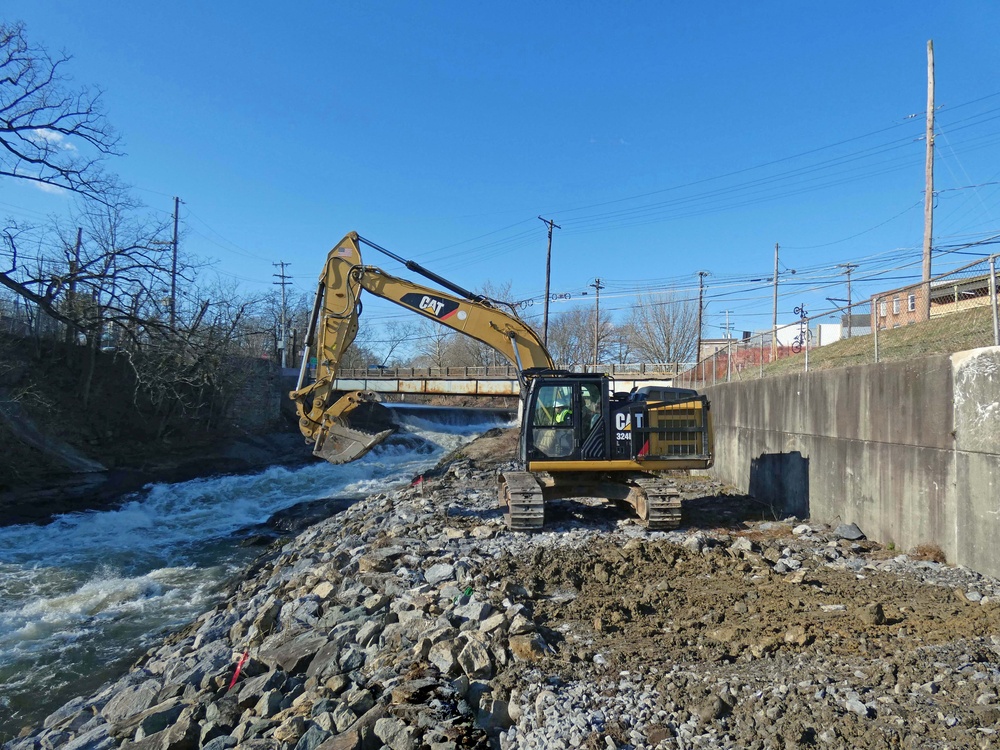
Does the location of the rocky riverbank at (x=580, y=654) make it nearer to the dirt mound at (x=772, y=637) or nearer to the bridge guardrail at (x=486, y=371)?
the dirt mound at (x=772, y=637)

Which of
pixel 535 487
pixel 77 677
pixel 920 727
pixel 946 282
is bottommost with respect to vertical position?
pixel 77 677

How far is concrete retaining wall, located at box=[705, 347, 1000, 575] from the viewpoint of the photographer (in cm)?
651

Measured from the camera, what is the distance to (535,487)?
9031 millimetres

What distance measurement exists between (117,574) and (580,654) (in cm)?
1061

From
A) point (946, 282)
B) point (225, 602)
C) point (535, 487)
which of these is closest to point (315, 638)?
point (535, 487)

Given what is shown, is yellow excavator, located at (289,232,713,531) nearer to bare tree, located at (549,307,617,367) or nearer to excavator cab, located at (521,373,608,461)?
excavator cab, located at (521,373,608,461)

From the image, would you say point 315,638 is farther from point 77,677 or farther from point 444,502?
point 444,502

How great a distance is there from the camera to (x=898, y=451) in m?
7.94

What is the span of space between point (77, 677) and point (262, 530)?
26.2 feet

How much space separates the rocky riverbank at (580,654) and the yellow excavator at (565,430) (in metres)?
0.76

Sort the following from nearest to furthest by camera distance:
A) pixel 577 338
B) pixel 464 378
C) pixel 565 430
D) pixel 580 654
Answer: pixel 580 654, pixel 565 430, pixel 464 378, pixel 577 338

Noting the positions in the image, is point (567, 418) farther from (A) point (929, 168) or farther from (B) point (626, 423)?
(A) point (929, 168)

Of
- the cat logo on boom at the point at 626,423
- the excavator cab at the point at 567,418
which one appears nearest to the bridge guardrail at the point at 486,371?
the cat logo on boom at the point at 626,423

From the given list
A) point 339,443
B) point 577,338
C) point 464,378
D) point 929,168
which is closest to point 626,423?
point 339,443
